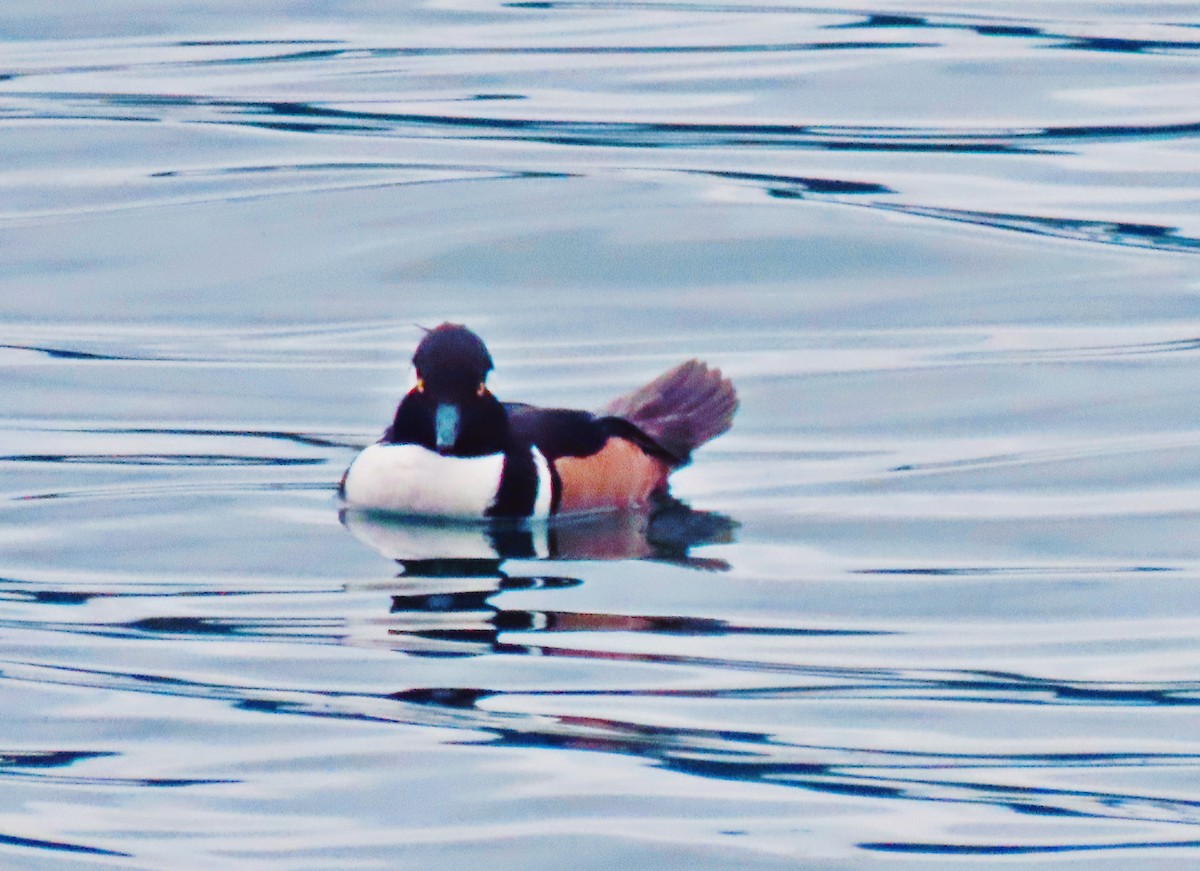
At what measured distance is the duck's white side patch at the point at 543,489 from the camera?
10250 millimetres

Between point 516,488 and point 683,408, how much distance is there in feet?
3.91

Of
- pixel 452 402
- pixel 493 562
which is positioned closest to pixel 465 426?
pixel 452 402

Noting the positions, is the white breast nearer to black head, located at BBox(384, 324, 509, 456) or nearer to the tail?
black head, located at BBox(384, 324, 509, 456)

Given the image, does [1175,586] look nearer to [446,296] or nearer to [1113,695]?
[1113,695]

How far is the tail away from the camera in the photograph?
1096cm

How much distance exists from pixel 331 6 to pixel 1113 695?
16894mm

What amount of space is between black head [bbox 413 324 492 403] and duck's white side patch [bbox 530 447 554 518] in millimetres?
354

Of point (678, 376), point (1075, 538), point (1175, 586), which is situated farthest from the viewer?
point (678, 376)

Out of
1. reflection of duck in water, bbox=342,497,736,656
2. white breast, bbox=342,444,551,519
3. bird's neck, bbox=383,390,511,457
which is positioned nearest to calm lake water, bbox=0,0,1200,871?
reflection of duck in water, bbox=342,497,736,656

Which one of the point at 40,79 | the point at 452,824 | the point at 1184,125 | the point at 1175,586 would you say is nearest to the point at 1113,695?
the point at 1175,586

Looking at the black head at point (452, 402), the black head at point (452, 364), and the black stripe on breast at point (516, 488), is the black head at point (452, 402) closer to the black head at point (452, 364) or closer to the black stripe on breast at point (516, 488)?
the black head at point (452, 364)

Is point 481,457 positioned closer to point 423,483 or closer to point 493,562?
point 423,483

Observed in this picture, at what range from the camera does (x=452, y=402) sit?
10180mm

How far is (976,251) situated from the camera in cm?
1537
